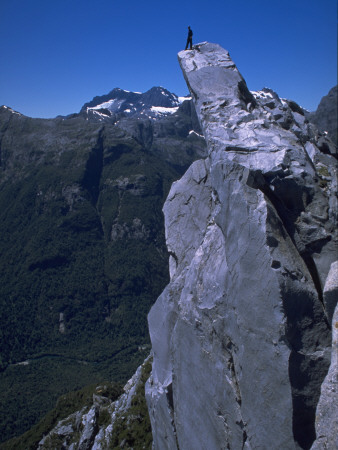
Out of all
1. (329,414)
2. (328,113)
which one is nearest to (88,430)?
(329,414)

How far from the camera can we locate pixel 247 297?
38.1 ft

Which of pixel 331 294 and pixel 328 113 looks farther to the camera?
pixel 328 113

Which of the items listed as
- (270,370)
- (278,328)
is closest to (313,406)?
(270,370)

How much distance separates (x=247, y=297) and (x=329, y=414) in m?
4.15

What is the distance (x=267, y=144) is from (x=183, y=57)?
1304 centimetres

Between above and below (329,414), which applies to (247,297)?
above

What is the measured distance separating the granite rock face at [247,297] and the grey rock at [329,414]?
1.14 metres

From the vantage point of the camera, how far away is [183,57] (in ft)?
77.6

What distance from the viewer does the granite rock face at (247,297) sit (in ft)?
34.4

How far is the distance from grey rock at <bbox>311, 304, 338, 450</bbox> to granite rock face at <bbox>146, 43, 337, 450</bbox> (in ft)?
3.75

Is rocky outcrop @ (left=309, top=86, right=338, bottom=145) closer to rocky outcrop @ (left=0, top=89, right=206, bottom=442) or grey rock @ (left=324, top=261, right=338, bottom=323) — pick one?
rocky outcrop @ (left=0, top=89, right=206, bottom=442)

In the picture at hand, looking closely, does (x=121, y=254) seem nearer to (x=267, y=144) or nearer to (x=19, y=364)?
(x=19, y=364)

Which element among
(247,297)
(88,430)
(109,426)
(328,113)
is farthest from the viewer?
(328,113)

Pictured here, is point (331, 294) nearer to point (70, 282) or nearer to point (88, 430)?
point (88, 430)
